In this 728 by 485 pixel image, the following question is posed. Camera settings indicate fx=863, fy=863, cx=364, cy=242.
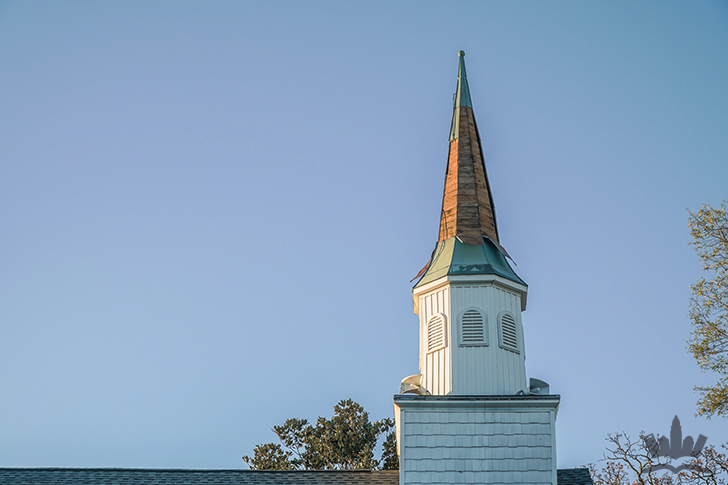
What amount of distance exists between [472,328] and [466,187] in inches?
184

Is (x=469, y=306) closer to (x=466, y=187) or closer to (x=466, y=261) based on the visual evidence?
(x=466, y=261)

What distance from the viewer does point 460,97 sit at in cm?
2572

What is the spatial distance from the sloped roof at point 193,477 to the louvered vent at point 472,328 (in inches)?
146

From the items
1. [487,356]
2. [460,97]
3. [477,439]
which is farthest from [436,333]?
[460,97]

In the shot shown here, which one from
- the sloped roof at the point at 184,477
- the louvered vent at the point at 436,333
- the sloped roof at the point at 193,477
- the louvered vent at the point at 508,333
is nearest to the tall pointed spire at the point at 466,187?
the louvered vent at the point at 508,333

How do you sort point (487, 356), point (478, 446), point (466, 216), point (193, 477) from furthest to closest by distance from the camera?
1. point (466, 216)
2. point (193, 477)
3. point (487, 356)
4. point (478, 446)

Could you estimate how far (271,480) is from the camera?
20.6m

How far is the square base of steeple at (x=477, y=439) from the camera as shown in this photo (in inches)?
727

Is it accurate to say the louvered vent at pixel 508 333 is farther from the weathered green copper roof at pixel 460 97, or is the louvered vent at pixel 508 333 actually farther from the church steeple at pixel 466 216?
the weathered green copper roof at pixel 460 97

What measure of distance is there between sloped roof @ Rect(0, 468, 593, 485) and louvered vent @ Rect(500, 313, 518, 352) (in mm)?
3222

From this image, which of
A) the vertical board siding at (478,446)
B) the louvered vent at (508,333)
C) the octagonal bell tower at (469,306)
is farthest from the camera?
the louvered vent at (508,333)

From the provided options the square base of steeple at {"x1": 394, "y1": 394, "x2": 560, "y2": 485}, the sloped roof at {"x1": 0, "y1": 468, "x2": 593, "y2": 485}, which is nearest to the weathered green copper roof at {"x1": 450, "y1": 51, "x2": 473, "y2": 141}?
the square base of steeple at {"x1": 394, "y1": 394, "x2": 560, "y2": 485}

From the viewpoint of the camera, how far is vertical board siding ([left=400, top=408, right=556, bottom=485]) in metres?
18.5

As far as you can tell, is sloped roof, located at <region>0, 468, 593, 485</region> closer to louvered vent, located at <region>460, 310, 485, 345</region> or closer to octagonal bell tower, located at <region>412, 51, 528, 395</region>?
octagonal bell tower, located at <region>412, 51, 528, 395</region>
